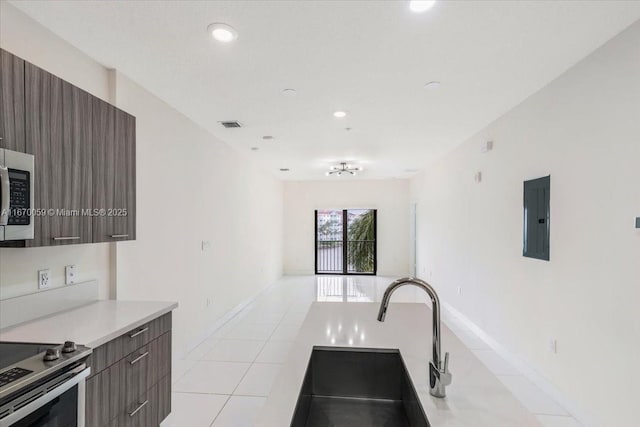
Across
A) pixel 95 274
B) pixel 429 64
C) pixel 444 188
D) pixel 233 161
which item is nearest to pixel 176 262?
pixel 95 274

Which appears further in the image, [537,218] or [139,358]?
[537,218]

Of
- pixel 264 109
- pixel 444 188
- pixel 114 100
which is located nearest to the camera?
pixel 114 100

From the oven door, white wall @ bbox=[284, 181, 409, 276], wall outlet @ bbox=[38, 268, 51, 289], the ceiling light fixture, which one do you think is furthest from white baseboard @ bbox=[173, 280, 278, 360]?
the ceiling light fixture

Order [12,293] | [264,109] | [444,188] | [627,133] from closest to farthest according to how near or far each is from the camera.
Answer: [12,293], [627,133], [264,109], [444,188]

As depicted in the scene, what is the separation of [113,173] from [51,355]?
1.23 metres

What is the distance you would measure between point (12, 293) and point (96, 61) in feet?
5.63

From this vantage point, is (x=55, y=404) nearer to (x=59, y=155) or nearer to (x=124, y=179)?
(x=59, y=155)

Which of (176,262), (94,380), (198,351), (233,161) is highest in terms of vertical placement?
(233,161)

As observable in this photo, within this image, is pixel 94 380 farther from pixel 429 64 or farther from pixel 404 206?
pixel 404 206

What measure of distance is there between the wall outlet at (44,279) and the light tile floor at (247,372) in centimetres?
127

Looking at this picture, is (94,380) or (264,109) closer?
(94,380)

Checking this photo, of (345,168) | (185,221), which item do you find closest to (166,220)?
(185,221)

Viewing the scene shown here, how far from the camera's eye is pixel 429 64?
2.42m

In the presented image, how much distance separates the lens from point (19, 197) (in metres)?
1.48
